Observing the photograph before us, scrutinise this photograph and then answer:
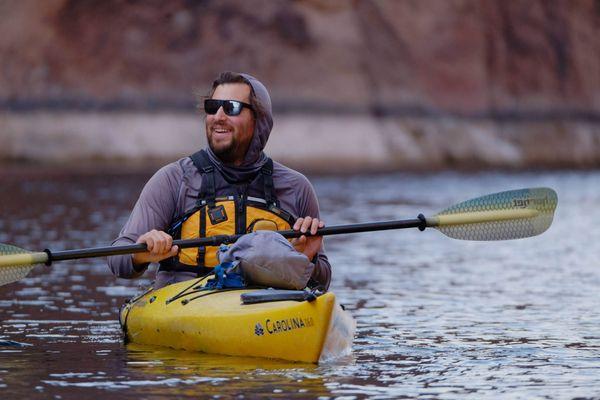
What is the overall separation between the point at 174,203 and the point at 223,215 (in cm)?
27

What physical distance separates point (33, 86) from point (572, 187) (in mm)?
14488

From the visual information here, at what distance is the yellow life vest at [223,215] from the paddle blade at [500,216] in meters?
1.03

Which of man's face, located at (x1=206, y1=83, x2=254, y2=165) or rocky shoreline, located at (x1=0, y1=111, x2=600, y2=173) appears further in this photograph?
rocky shoreline, located at (x1=0, y1=111, x2=600, y2=173)

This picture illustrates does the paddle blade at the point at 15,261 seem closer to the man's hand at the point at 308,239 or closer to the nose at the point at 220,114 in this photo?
the nose at the point at 220,114

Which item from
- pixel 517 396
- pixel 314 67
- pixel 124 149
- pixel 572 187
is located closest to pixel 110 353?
pixel 517 396

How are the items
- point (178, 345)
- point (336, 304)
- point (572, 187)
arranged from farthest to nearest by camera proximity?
point (572, 187), point (178, 345), point (336, 304)

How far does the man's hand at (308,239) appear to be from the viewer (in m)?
8.11

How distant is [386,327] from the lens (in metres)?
9.79

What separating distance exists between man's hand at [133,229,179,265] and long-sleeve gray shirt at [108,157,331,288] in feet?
0.63

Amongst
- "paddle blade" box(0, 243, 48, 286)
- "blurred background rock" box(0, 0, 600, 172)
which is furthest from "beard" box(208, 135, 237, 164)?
"blurred background rock" box(0, 0, 600, 172)

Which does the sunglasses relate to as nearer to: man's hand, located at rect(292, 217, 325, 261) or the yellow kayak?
man's hand, located at rect(292, 217, 325, 261)

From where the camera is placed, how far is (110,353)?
8430mm

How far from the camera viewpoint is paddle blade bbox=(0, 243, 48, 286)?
327 inches

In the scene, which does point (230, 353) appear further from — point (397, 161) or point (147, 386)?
point (397, 161)
